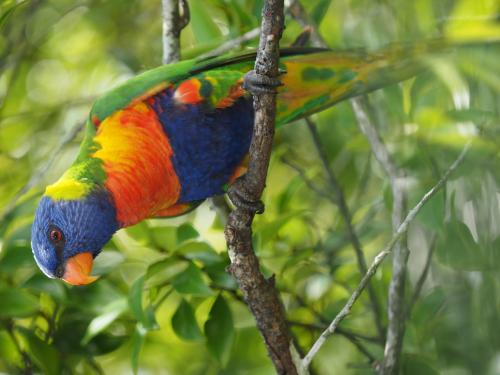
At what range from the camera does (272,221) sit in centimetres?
168

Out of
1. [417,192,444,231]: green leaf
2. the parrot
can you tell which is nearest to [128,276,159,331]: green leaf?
the parrot

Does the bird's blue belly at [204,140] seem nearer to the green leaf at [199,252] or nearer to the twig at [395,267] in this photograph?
the green leaf at [199,252]

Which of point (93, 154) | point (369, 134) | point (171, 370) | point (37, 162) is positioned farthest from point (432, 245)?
point (37, 162)

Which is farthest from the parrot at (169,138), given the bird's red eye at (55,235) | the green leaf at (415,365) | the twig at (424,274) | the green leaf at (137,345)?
the green leaf at (415,365)

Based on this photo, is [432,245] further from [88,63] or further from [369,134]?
[88,63]

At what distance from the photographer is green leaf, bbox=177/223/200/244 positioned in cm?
159

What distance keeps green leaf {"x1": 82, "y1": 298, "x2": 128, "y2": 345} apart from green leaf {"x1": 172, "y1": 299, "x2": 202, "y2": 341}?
4.9 inches

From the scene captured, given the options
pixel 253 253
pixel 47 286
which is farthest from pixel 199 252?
pixel 47 286

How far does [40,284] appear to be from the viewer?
65.8 inches

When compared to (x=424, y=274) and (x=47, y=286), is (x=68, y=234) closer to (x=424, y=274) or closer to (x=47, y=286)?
(x=47, y=286)

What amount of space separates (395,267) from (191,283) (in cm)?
45

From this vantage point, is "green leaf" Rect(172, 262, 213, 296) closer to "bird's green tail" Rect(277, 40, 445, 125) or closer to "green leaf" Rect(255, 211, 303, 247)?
"green leaf" Rect(255, 211, 303, 247)

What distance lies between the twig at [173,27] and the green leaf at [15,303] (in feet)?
2.29

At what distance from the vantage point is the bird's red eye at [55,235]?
1466 millimetres
